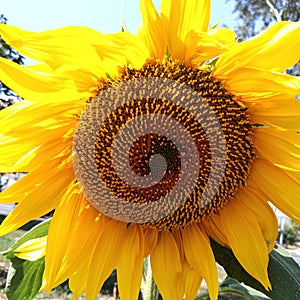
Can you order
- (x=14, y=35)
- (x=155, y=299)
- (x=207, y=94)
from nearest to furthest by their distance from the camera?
1. (x=14, y=35)
2. (x=207, y=94)
3. (x=155, y=299)

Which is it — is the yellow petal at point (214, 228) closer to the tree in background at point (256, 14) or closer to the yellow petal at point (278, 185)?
the yellow petal at point (278, 185)

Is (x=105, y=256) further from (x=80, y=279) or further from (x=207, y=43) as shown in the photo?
(x=207, y=43)

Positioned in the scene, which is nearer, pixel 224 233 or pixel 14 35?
pixel 14 35

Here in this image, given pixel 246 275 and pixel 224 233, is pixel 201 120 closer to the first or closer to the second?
pixel 224 233

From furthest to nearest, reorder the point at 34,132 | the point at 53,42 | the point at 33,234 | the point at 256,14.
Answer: the point at 256,14 → the point at 33,234 → the point at 34,132 → the point at 53,42

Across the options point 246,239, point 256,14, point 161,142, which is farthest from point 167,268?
point 256,14

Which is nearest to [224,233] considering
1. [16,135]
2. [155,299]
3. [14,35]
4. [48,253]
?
[155,299]

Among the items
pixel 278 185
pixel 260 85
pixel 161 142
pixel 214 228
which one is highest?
pixel 260 85
